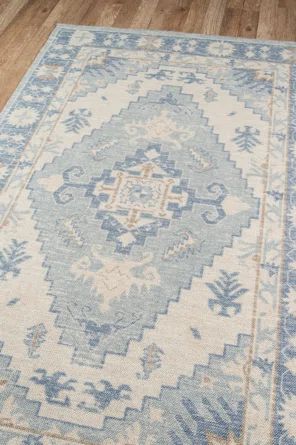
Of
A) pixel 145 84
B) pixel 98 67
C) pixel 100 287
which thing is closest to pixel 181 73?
pixel 145 84

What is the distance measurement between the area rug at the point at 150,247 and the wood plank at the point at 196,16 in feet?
0.84

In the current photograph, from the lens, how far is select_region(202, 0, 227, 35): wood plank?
10.3ft

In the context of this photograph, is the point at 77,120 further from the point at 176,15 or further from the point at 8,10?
the point at 8,10

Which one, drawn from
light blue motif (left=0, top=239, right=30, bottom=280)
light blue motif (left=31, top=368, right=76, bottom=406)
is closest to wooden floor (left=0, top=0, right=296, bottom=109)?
light blue motif (left=0, top=239, right=30, bottom=280)

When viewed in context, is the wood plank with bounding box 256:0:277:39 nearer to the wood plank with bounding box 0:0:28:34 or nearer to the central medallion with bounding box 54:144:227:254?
the central medallion with bounding box 54:144:227:254

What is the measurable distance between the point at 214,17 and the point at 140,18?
1.60ft

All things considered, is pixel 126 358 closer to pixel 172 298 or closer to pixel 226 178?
pixel 172 298

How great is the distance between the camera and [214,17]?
10.7ft

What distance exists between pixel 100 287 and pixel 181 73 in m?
1.49

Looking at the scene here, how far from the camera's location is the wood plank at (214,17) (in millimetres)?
3143

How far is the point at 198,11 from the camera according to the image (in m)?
3.32

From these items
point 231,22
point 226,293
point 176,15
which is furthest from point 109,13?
point 226,293

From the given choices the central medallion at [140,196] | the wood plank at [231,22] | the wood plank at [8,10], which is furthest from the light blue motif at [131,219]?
the wood plank at [8,10]

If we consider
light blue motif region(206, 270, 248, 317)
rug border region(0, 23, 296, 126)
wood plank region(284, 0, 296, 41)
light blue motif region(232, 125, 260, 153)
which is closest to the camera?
light blue motif region(206, 270, 248, 317)
